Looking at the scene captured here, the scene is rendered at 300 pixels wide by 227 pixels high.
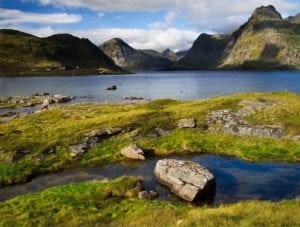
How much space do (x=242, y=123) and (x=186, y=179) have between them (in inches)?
1004

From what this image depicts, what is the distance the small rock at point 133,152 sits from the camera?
167ft

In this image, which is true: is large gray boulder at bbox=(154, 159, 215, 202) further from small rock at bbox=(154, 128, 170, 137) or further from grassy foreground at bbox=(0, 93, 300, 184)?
small rock at bbox=(154, 128, 170, 137)

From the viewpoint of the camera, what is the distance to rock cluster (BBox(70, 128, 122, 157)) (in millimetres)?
53056

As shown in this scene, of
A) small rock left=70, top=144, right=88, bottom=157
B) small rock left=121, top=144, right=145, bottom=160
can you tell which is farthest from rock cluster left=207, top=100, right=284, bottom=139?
small rock left=70, top=144, right=88, bottom=157

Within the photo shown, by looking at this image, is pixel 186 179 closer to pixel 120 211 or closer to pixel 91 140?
pixel 120 211

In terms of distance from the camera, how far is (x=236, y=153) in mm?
51656

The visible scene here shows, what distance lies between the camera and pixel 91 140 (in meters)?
56.4

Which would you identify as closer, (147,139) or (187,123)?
(147,139)

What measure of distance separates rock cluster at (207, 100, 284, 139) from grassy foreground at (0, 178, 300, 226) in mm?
24534

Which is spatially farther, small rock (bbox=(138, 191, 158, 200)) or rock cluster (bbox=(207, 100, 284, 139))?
rock cluster (bbox=(207, 100, 284, 139))


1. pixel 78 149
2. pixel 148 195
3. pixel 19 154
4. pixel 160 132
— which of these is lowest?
pixel 19 154

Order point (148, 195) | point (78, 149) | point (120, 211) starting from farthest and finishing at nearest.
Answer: point (78, 149), point (148, 195), point (120, 211)

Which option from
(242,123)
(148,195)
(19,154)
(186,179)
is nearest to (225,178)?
(186,179)

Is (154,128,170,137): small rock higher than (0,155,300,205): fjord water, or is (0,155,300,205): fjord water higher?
(154,128,170,137): small rock
